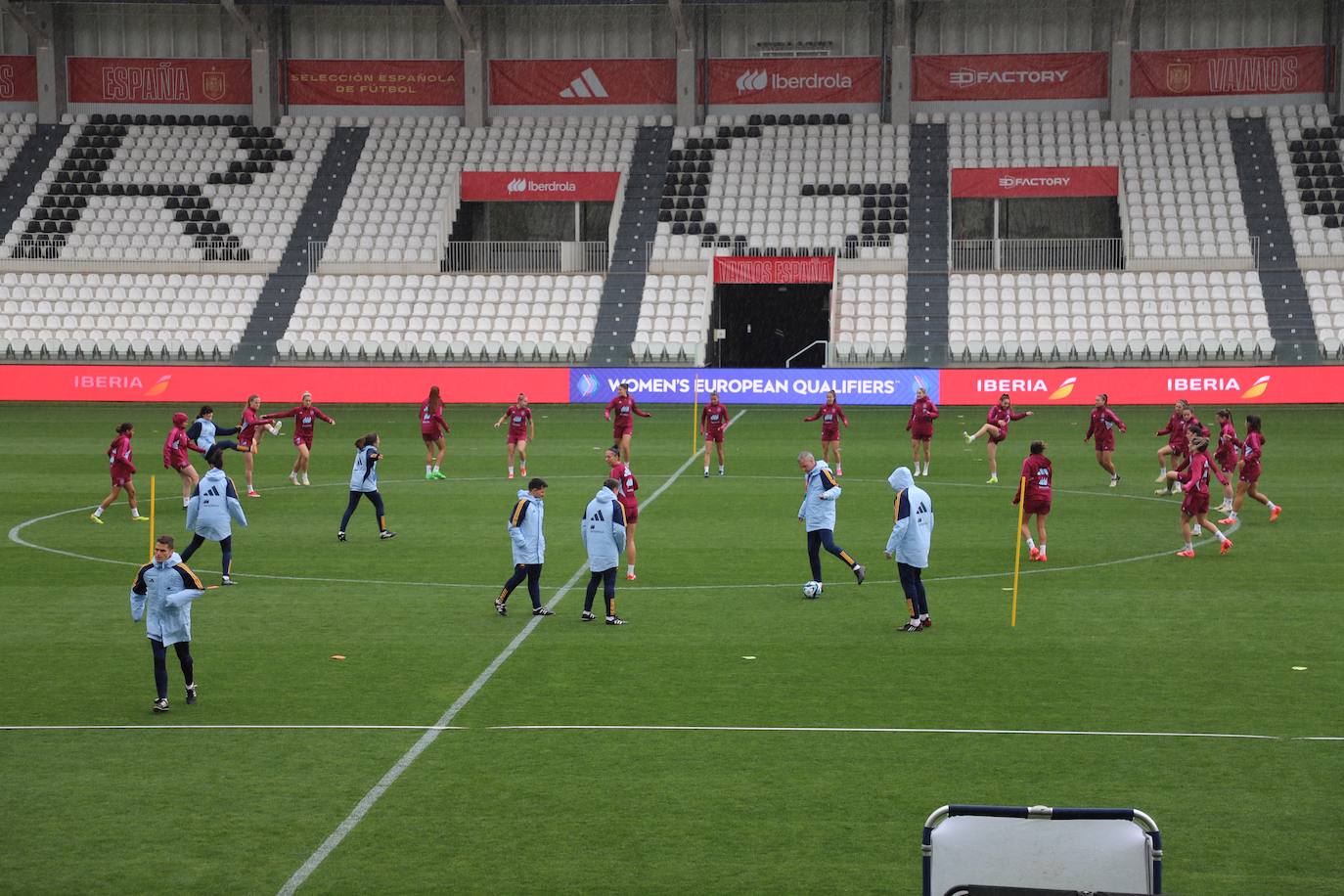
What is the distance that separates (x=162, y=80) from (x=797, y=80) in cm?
2690

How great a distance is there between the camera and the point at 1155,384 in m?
44.5

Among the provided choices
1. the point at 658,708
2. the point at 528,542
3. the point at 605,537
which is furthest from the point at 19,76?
the point at 658,708

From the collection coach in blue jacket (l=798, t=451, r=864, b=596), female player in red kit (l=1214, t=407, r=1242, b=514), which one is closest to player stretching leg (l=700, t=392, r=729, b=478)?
female player in red kit (l=1214, t=407, r=1242, b=514)

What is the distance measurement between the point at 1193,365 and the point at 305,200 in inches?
1315

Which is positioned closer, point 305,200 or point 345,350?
point 345,350

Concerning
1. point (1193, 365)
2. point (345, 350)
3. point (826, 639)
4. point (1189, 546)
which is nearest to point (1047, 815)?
point (826, 639)

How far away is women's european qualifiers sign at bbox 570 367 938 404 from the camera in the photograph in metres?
45.8

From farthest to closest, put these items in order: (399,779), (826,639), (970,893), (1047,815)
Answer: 1. (826,639)
2. (399,779)
3. (1047,815)
4. (970,893)

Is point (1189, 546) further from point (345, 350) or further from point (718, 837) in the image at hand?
point (345, 350)

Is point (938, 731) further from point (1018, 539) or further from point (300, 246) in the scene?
point (300, 246)

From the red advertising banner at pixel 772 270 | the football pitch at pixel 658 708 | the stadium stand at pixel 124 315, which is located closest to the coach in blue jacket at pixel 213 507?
the football pitch at pixel 658 708

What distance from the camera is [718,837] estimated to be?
10.6 meters

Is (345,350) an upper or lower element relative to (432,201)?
lower

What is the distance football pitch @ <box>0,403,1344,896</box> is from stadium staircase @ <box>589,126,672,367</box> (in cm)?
2457
